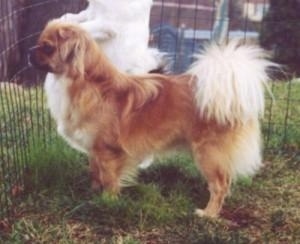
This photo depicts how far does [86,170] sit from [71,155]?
140mm

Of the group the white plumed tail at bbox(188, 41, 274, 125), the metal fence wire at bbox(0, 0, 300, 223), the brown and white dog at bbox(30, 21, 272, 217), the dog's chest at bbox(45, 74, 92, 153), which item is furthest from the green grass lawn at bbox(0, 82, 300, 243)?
the white plumed tail at bbox(188, 41, 274, 125)

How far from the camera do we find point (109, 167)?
13.2 ft

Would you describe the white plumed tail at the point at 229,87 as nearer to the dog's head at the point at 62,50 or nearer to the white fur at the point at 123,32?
the dog's head at the point at 62,50

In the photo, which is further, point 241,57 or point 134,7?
point 134,7

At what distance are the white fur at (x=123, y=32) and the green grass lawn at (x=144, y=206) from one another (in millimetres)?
674

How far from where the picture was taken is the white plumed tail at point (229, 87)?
3875 millimetres

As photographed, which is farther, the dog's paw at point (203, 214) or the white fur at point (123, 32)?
the white fur at point (123, 32)

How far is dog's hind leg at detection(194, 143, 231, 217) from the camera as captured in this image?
396cm

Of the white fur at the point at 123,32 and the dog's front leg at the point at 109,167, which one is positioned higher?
the white fur at the point at 123,32

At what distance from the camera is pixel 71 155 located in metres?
4.48

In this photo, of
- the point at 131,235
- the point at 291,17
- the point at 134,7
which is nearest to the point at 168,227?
the point at 131,235

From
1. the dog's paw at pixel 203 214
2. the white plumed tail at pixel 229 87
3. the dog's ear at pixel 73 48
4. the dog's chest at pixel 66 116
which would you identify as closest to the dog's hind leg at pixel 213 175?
the dog's paw at pixel 203 214

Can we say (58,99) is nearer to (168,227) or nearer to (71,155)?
(71,155)

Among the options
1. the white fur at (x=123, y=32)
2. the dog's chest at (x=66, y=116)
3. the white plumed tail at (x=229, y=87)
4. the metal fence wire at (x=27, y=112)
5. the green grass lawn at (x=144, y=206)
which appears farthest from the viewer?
the white fur at (x=123, y=32)
